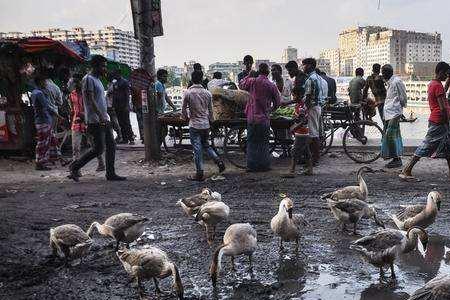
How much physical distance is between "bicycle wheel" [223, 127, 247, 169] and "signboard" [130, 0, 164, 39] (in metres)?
3.12

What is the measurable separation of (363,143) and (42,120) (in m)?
8.34

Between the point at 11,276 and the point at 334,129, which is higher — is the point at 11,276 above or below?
below

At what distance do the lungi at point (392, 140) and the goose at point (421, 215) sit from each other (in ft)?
13.6

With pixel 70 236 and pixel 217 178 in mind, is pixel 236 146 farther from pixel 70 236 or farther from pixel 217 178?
pixel 70 236

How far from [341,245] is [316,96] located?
4.78 m

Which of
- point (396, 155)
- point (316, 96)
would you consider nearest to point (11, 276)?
point (316, 96)

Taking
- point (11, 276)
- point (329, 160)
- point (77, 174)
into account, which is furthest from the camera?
point (329, 160)

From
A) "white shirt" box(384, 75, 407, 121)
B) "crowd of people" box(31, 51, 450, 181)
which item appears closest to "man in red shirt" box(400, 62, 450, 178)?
"crowd of people" box(31, 51, 450, 181)

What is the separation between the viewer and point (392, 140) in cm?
1055

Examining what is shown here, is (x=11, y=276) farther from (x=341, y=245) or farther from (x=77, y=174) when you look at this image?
(x=77, y=174)

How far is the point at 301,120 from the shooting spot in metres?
10.1

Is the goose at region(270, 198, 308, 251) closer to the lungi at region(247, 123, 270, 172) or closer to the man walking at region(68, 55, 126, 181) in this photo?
the lungi at region(247, 123, 270, 172)

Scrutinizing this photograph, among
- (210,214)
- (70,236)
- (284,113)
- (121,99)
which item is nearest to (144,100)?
(284,113)

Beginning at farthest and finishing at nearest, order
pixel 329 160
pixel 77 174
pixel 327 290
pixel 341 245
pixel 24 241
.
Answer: pixel 329 160 → pixel 77 174 → pixel 24 241 → pixel 341 245 → pixel 327 290
